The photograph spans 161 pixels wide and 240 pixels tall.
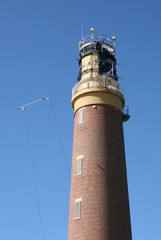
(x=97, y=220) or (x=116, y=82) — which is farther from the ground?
(x=116, y=82)

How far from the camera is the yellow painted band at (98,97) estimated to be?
115 ft

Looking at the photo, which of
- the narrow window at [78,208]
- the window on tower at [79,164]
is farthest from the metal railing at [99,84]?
the narrow window at [78,208]

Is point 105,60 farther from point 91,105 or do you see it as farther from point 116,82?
point 91,105

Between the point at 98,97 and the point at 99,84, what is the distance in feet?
5.15

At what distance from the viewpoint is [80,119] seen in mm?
35000

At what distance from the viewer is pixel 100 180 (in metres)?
30.7

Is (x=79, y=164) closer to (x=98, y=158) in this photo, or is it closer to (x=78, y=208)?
(x=98, y=158)

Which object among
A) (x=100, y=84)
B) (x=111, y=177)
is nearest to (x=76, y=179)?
(x=111, y=177)

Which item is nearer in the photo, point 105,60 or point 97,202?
point 97,202

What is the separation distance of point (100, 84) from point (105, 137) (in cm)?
609

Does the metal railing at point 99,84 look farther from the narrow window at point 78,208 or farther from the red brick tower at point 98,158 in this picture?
the narrow window at point 78,208

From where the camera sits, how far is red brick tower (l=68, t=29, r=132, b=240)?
29391mm

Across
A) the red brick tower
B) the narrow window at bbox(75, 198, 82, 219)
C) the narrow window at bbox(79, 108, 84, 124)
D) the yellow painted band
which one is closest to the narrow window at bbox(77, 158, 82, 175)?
the red brick tower

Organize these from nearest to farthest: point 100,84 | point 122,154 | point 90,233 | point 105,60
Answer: point 90,233 < point 122,154 < point 100,84 < point 105,60
